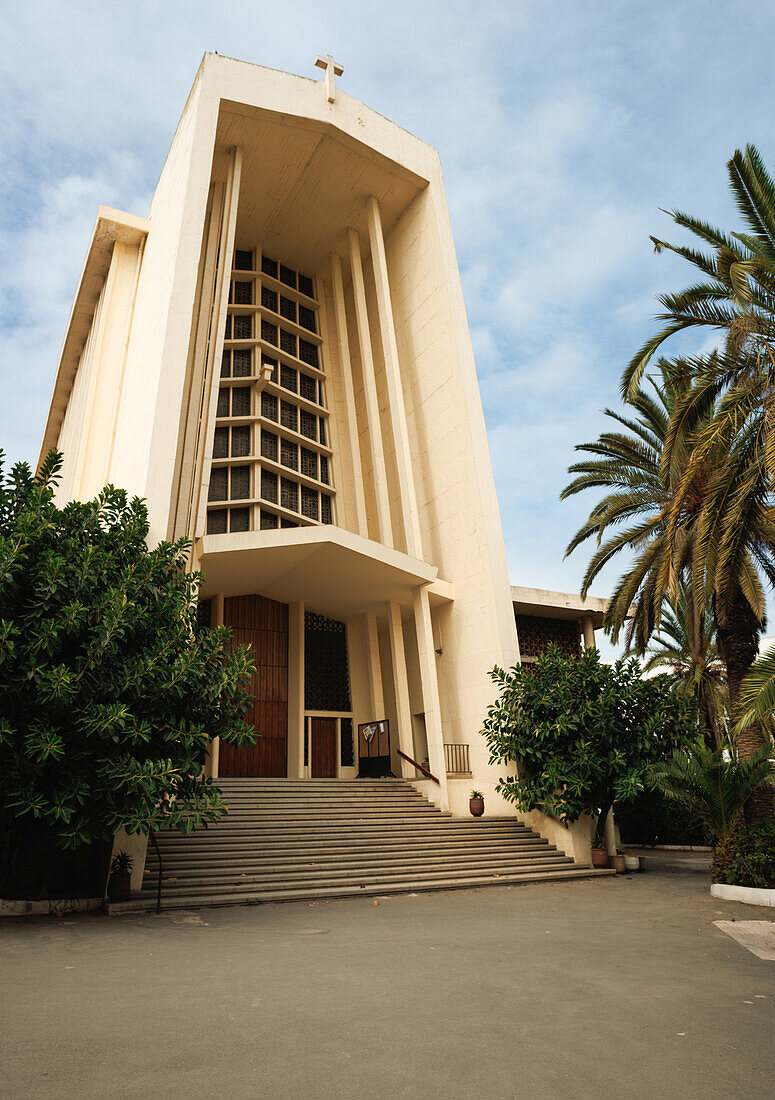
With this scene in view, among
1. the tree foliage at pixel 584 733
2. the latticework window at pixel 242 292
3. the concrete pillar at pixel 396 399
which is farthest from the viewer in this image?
the latticework window at pixel 242 292

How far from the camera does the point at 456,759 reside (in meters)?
16.4

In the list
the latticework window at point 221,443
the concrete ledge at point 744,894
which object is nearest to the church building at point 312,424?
the latticework window at point 221,443

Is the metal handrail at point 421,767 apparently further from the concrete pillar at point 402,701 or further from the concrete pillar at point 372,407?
the concrete pillar at point 372,407

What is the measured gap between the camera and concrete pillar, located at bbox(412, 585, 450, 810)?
15625mm

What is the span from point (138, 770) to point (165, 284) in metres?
11.2

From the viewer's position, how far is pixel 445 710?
17391 millimetres

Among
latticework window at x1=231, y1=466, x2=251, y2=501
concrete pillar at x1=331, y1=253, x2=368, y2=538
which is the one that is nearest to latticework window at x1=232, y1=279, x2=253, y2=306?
concrete pillar at x1=331, y1=253, x2=368, y2=538

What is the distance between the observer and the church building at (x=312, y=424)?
1561cm

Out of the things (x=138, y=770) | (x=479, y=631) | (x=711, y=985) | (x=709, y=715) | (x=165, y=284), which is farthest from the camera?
(x=709, y=715)

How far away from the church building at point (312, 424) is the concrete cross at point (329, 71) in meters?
0.07

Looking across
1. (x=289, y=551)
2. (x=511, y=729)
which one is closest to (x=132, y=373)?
(x=289, y=551)

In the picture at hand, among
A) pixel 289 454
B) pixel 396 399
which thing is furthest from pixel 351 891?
pixel 289 454

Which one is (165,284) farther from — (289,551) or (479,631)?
(479,631)

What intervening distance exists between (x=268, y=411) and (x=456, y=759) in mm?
11421
